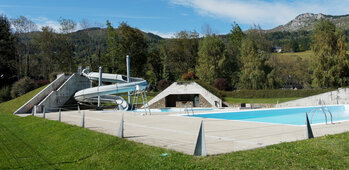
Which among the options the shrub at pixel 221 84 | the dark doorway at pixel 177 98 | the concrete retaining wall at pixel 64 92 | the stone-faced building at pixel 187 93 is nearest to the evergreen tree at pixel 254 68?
the shrub at pixel 221 84

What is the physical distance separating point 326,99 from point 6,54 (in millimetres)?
45131

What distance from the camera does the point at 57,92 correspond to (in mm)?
28609

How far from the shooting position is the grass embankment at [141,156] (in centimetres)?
550

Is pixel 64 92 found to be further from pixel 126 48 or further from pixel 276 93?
pixel 276 93

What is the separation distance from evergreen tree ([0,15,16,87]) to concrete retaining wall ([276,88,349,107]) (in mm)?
39188

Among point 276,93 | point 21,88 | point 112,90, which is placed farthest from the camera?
point 21,88

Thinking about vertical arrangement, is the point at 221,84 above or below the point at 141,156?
above

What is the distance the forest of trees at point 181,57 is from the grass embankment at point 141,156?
29.2 m

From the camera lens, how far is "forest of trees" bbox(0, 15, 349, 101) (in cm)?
3372

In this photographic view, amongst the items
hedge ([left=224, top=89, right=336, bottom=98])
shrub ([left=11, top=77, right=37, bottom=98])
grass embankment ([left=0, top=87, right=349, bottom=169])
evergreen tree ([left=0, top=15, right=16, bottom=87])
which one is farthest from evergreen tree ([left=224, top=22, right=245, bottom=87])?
grass embankment ([left=0, top=87, right=349, bottom=169])

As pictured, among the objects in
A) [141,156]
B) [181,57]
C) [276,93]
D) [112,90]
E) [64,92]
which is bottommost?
[141,156]

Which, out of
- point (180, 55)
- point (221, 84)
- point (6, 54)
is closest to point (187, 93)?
point (221, 84)

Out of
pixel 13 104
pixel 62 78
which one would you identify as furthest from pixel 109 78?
pixel 13 104

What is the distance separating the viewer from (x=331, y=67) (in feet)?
107
